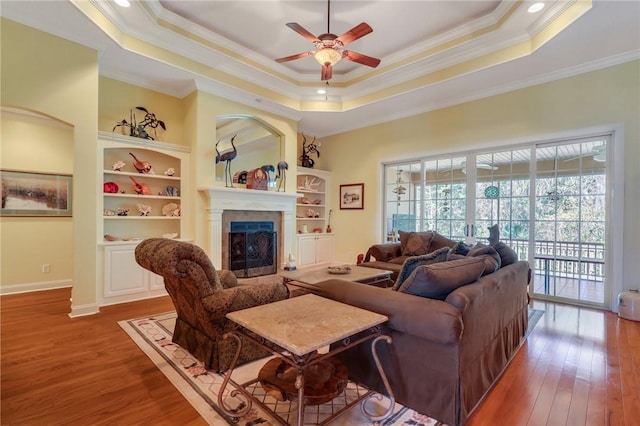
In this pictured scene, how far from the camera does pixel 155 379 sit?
2.21m

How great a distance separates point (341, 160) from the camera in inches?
275

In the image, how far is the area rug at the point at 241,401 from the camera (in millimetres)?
1755

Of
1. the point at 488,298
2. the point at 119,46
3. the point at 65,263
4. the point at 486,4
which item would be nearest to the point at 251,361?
the point at 488,298

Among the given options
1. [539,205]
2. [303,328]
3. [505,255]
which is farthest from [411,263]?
[539,205]

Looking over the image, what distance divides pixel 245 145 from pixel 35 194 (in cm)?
333

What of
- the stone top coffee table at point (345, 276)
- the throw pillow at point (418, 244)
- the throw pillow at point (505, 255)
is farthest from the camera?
the throw pillow at point (418, 244)

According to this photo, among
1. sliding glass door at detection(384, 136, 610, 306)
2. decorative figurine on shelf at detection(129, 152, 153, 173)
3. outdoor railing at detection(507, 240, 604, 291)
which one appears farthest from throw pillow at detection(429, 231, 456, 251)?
decorative figurine on shelf at detection(129, 152, 153, 173)

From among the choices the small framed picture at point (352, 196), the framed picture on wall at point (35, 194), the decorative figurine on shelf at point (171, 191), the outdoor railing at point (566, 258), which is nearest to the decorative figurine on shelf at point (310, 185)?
the small framed picture at point (352, 196)

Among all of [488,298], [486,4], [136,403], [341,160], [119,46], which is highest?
[486,4]

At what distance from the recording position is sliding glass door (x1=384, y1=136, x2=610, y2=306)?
4016 millimetres

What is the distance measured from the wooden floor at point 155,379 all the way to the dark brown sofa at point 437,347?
9.0 inches

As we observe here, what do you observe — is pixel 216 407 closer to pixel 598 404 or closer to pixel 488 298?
pixel 488 298

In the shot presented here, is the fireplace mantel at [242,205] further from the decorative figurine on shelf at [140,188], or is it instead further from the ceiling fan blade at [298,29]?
the ceiling fan blade at [298,29]

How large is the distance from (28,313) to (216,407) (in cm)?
328
